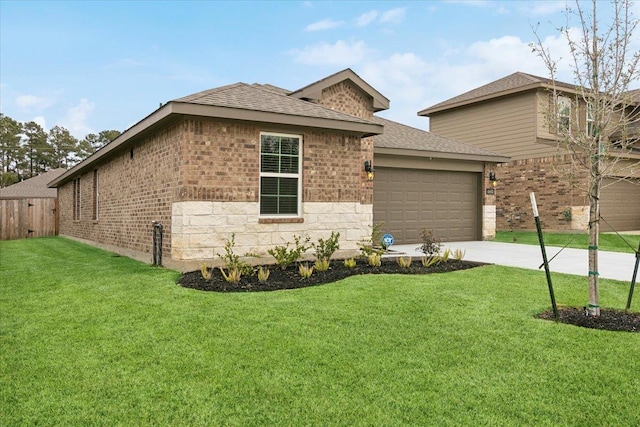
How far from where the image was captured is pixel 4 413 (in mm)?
2941

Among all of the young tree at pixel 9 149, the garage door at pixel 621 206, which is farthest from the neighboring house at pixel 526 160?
the young tree at pixel 9 149

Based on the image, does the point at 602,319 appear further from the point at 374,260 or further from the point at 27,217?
the point at 27,217

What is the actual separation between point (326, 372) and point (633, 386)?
2241 mm

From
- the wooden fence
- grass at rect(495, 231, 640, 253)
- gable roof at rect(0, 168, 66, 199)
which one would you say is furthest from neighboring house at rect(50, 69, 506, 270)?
gable roof at rect(0, 168, 66, 199)

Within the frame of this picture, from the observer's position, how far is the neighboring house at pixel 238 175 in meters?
8.12

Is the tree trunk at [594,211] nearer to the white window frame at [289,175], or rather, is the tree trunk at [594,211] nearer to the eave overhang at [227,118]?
the eave overhang at [227,118]

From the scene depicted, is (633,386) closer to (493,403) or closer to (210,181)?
(493,403)

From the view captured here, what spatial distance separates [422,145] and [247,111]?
738 centimetres

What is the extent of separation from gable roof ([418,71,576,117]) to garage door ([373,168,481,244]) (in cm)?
505

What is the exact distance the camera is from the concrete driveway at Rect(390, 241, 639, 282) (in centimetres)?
848

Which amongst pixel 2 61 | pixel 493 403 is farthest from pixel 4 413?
pixel 2 61

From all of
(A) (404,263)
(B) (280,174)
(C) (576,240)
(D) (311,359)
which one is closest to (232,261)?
(B) (280,174)

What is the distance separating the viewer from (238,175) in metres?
8.52

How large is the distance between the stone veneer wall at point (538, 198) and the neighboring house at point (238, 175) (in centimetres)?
957
